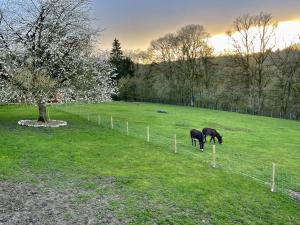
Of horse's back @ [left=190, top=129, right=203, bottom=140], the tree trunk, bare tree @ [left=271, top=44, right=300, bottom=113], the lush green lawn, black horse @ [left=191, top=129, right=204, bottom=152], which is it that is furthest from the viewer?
bare tree @ [left=271, top=44, right=300, bottom=113]

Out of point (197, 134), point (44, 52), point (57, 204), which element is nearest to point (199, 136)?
point (197, 134)

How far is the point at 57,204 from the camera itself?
1523cm

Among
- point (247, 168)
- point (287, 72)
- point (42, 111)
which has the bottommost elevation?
point (247, 168)

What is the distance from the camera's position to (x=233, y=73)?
78.0 meters

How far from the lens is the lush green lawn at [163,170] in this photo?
1525 centimetres

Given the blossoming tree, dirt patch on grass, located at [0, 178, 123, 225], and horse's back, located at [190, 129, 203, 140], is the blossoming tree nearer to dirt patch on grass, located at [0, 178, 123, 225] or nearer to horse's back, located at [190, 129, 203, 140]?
horse's back, located at [190, 129, 203, 140]

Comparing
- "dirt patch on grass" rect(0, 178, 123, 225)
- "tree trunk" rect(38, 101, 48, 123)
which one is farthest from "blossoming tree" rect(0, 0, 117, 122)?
"dirt patch on grass" rect(0, 178, 123, 225)

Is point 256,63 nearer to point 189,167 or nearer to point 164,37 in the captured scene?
point 164,37

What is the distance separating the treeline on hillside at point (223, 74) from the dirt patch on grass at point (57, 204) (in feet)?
199

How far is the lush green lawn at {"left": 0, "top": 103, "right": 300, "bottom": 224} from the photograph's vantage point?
50.0ft

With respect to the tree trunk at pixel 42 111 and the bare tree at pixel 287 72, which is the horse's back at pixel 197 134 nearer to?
the tree trunk at pixel 42 111

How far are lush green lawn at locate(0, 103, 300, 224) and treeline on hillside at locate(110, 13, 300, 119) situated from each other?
124 ft

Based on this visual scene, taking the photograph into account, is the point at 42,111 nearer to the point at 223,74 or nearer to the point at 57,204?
the point at 57,204

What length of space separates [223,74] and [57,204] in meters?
68.7
